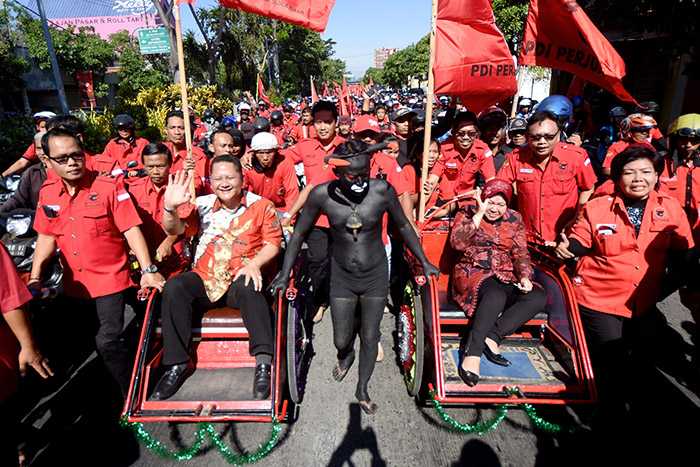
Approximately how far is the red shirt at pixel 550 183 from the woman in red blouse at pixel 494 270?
0.85m

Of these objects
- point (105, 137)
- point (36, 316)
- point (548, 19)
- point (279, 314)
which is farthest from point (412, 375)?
point (105, 137)

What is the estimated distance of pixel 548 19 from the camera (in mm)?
4070

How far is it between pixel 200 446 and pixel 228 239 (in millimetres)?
1709

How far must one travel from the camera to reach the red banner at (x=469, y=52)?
394cm

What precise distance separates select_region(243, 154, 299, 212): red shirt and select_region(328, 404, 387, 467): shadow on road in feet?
8.77

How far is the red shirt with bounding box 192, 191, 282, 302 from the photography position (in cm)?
333

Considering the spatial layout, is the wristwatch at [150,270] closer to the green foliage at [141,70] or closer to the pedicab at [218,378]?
the pedicab at [218,378]

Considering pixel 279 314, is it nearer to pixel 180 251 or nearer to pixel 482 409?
pixel 180 251

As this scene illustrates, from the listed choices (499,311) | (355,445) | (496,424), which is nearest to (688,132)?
(499,311)

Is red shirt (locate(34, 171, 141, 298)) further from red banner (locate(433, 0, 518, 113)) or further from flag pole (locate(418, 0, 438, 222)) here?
red banner (locate(433, 0, 518, 113))

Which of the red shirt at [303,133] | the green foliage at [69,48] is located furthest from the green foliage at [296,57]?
the red shirt at [303,133]

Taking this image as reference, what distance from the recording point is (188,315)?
3.09m

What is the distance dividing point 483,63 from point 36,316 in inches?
209

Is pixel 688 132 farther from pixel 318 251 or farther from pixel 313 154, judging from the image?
pixel 318 251
